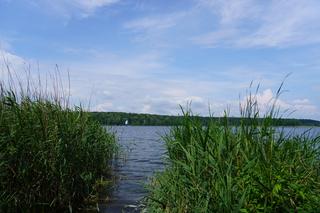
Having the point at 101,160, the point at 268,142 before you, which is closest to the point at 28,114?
the point at 101,160

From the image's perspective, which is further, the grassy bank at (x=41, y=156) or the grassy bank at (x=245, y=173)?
the grassy bank at (x=41, y=156)

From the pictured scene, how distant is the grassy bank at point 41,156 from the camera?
665cm

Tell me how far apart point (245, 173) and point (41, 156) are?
11.8 ft

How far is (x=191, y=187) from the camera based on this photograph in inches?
214

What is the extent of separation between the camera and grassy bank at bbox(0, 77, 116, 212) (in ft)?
21.8

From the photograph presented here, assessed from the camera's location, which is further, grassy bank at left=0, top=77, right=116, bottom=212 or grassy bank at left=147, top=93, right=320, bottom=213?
grassy bank at left=0, top=77, right=116, bottom=212

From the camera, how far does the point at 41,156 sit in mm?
6891

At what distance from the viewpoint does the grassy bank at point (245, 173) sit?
479 cm

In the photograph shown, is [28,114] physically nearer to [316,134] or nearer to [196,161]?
[196,161]

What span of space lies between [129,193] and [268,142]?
5746mm

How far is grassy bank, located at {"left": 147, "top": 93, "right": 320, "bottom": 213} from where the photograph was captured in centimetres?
479

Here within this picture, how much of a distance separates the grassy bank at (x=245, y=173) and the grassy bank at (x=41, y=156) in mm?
1863

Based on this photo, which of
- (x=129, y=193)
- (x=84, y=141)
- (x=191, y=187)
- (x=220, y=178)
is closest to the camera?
(x=220, y=178)

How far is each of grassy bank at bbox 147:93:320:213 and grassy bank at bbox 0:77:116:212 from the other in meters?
1.86
